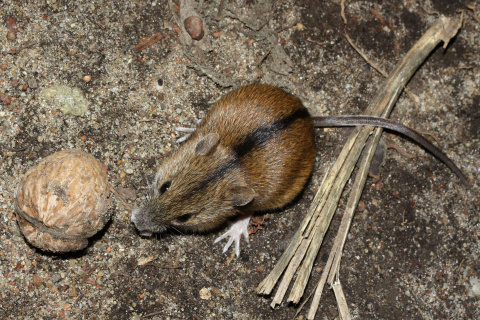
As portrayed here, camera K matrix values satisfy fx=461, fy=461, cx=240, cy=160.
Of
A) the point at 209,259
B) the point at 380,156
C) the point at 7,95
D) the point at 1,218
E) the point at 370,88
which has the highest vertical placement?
the point at 370,88

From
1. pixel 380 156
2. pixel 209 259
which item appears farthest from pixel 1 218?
pixel 380 156

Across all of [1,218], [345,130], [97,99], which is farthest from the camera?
[345,130]

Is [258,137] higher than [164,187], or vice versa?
[258,137]

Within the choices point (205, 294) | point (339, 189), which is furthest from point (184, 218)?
point (339, 189)

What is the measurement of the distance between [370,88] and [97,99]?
308cm

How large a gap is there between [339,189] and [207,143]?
60.2 inches

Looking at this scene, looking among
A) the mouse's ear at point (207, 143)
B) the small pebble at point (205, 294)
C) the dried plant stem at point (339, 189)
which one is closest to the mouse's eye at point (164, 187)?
the mouse's ear at point (207, 143)

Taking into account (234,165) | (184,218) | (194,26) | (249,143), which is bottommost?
(184,218)

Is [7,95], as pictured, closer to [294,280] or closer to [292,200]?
[292,200]

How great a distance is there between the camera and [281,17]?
529cm

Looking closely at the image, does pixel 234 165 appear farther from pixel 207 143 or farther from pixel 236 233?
pixel 236 233

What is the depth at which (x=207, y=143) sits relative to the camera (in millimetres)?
4184

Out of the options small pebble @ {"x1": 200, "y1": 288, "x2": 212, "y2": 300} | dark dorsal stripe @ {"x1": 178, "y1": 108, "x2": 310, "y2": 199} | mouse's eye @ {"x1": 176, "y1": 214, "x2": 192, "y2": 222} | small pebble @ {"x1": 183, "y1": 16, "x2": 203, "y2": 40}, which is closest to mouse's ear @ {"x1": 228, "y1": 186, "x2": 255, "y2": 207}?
dark dorsal stripe @ {"x1": 178, "y1": 108, "x2": 310, "y2": 199}

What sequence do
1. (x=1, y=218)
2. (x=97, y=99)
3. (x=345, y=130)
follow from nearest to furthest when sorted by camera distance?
(x=1, y=218) < (x=97, y=99) < (x=345, y=130)
